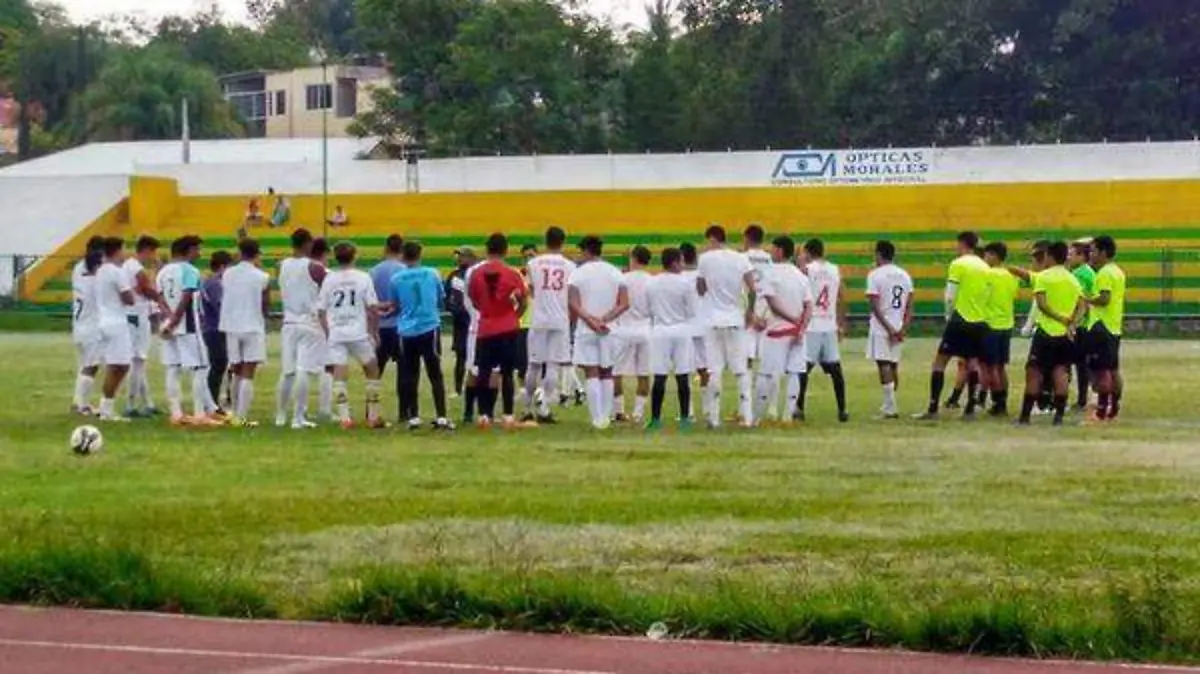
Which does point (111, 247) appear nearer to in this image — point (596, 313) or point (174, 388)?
point (174, 388)

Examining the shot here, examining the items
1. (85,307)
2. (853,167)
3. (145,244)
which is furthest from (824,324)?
(853,167)

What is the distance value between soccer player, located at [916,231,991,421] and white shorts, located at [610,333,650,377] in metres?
3.35

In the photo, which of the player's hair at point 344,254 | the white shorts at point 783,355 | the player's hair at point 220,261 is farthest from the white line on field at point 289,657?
the player's hair at point 220,261

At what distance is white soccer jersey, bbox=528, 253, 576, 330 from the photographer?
21.6 metres

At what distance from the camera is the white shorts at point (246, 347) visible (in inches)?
873

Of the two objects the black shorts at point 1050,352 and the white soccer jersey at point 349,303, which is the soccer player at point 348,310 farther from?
the black shorts at point 1050,352

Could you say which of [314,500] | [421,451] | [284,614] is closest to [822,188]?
[421,451]

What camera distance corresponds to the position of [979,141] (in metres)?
71.9

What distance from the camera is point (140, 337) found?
79.6 feet

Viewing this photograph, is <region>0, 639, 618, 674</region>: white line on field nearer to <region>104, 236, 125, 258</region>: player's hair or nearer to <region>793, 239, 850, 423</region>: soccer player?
<region>104, 236, 125, 258</region>: player's hair

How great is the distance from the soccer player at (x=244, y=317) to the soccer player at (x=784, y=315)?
5.33 metres

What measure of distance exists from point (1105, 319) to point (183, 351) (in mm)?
9920

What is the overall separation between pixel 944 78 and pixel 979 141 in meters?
2.74

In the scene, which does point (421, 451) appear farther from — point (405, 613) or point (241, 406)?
point (405, 613)
